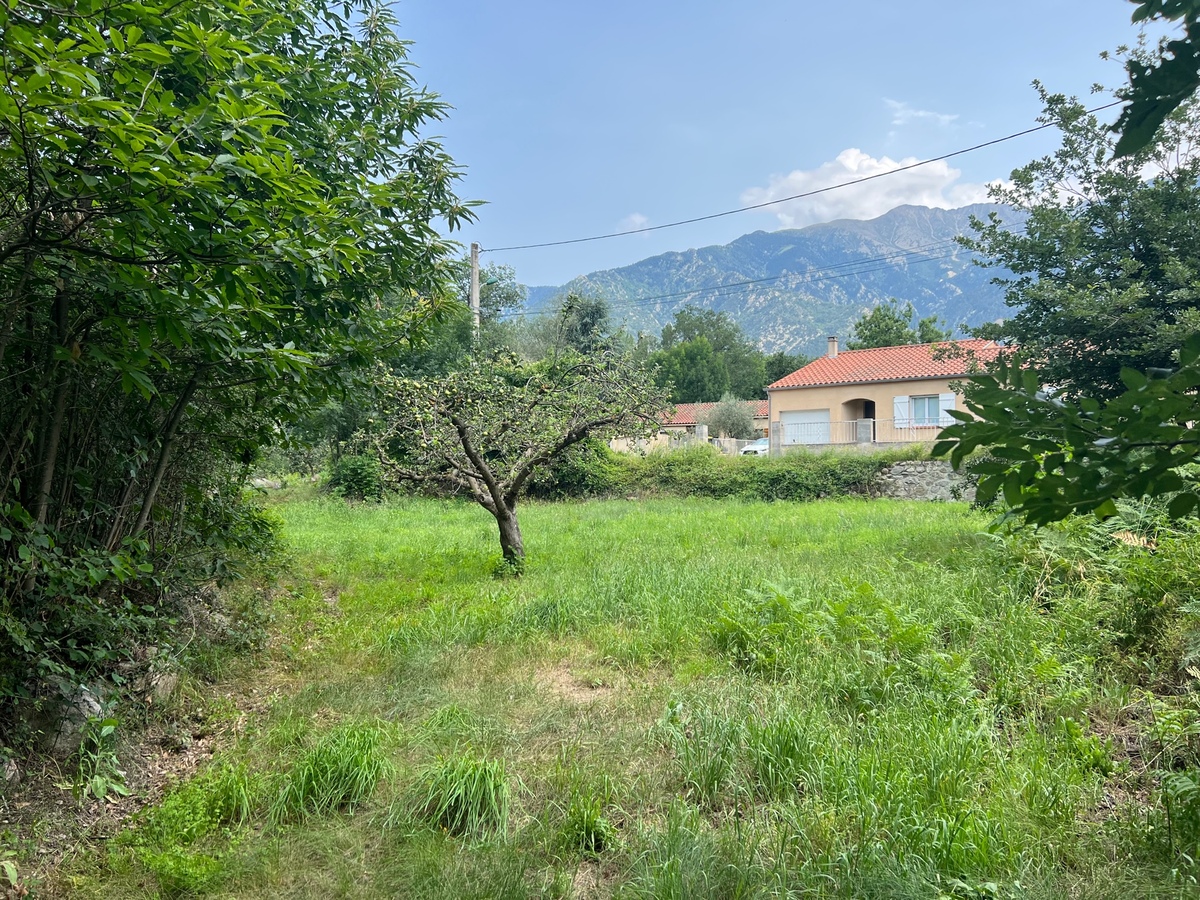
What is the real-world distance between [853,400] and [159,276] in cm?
2837

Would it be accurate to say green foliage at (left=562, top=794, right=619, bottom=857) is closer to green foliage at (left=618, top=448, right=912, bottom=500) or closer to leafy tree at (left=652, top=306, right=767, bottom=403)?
green foliage at (left=618, top=448, right=912, bottom=500)

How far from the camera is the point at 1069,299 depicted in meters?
7.77

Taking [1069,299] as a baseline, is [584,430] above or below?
below

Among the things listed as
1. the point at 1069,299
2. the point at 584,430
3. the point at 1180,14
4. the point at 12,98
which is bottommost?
the point at 584,430

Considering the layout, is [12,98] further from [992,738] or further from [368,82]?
→ [992,738]

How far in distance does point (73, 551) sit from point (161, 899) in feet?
6.86

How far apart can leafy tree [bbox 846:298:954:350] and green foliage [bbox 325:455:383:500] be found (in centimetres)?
3181

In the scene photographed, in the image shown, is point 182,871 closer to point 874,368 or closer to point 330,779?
point 330,779

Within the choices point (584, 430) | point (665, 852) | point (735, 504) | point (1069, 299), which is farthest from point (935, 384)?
point (665, 852)

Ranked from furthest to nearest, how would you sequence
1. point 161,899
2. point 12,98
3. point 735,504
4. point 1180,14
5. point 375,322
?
point 735,504, point 375,322, point 161,899, point 12,98, point 1180,14

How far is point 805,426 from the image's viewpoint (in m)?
27.8

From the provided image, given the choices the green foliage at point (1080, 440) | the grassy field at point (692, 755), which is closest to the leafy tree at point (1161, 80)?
the green foliage at point (1080, 440)

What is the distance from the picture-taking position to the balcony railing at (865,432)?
82.4 feet

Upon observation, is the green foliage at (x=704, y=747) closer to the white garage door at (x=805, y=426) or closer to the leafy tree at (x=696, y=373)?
the white garage door at (x=805, y=426)
